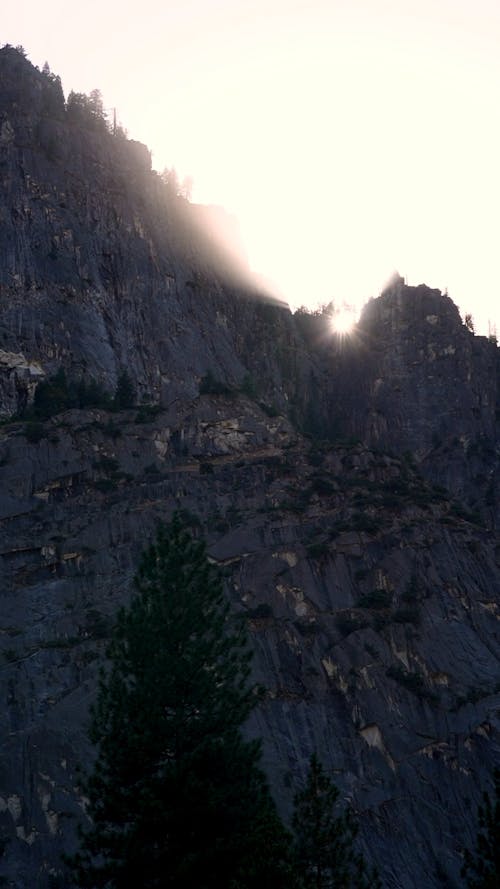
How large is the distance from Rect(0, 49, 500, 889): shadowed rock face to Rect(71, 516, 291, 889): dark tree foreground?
17.8 meters

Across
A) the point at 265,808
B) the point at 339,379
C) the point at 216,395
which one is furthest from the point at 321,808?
the point at 339,379

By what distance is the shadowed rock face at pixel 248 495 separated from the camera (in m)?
62.2

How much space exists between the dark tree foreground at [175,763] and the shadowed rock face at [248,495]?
58.2 ft

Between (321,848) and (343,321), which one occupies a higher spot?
(343,321)

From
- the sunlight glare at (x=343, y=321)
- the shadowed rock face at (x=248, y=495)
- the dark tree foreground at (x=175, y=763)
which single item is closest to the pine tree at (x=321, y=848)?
the dark tree foreground at (x=175, y=763)

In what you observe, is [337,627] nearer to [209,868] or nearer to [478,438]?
[209,868]

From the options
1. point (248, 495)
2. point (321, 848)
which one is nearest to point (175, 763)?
point (321, 848)

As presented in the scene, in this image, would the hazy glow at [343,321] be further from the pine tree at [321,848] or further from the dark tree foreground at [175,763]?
the pine tree at [321,848]

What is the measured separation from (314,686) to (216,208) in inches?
2710

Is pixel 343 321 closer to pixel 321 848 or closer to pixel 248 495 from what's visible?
pixel 248 495

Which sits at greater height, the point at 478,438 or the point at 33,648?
the point at 478,438

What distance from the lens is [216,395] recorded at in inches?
3708

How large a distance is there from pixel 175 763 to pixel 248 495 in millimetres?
45869

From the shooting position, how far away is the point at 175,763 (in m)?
37.6
